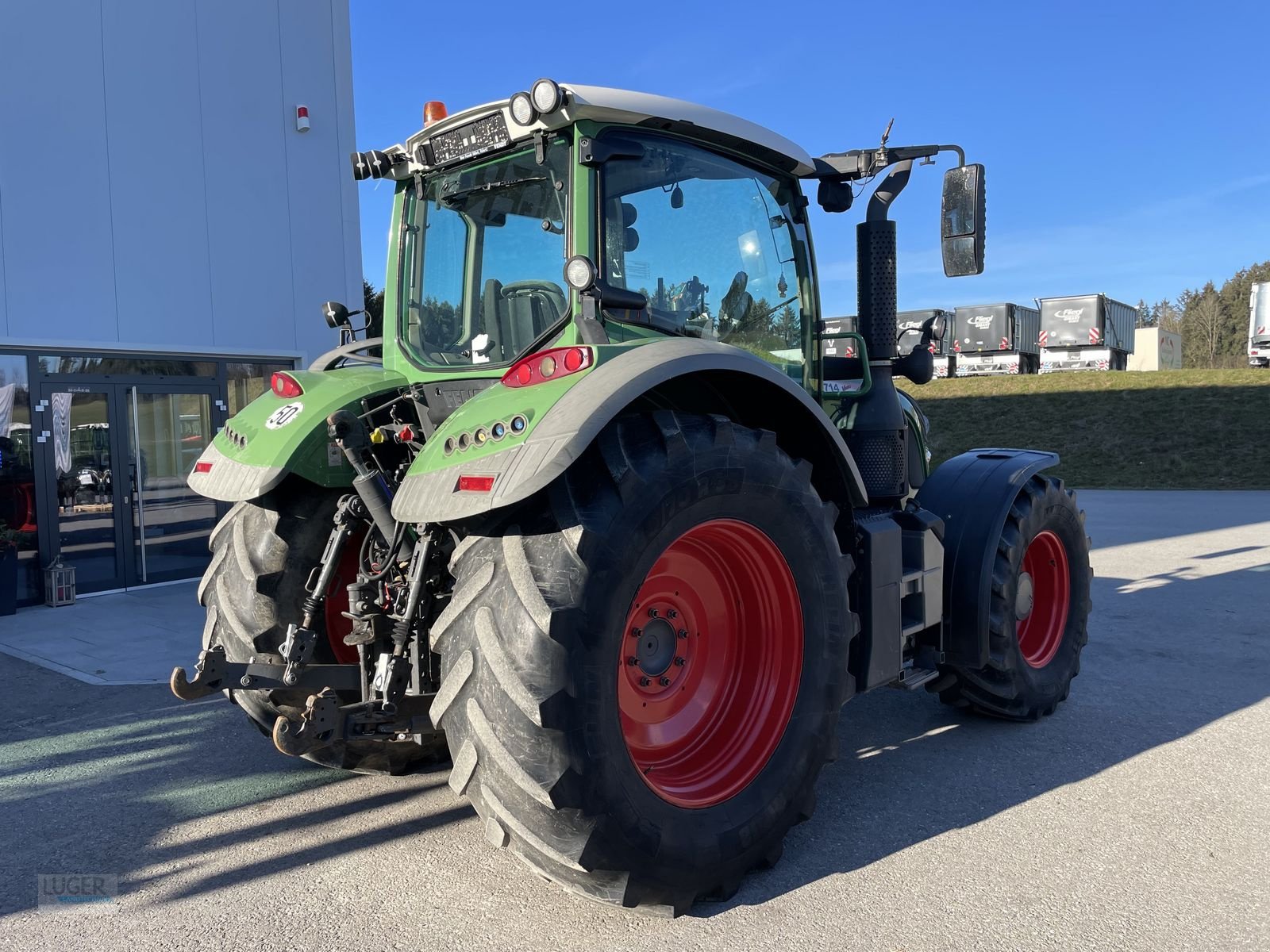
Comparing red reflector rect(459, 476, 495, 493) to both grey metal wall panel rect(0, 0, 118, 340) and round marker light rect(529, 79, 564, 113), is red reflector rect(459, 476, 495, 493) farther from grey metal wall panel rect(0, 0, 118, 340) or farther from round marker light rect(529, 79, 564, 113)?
grey metal wall panel rect(0, 0, 118, 340)

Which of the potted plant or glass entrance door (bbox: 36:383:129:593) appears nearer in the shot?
the potted plant

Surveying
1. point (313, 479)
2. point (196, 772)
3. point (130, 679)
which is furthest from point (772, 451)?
point (130, 679)

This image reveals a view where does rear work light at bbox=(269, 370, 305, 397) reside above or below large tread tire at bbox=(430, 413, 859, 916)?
above

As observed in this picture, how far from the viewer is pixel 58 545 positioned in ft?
28.1

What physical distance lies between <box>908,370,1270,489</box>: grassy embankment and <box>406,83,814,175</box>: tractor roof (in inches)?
680

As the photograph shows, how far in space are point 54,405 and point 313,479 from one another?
6.63 m

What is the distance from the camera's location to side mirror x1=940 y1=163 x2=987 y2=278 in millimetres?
3846

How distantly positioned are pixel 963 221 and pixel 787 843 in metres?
2.57

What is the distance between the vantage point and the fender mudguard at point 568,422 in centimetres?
247

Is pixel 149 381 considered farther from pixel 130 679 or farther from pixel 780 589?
pixel 780 589

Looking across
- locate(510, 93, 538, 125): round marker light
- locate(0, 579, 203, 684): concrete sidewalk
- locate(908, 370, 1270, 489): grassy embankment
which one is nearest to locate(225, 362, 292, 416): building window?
locate(0, 579, 203, 684): concrete sidewalk

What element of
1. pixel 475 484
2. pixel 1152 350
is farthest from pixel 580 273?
pixel 1152 350

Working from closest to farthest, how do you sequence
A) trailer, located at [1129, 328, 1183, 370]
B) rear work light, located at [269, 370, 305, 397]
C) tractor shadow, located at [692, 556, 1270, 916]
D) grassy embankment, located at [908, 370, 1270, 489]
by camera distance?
tractor shadow, located at [692, 556, 1270, 916] → rear work light, located at [269, 370, 305, 397] → grassy embankment, located at [908, 370, 1270, 489] → trailer, located at [1129, 328, 1183, 370]

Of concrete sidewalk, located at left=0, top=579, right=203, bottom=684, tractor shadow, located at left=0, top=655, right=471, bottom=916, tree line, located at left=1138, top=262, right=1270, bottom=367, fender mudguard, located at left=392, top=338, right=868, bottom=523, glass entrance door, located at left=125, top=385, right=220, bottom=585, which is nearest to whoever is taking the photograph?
fender mudguard, located at left=392, top=338, right=868, bottom=523
